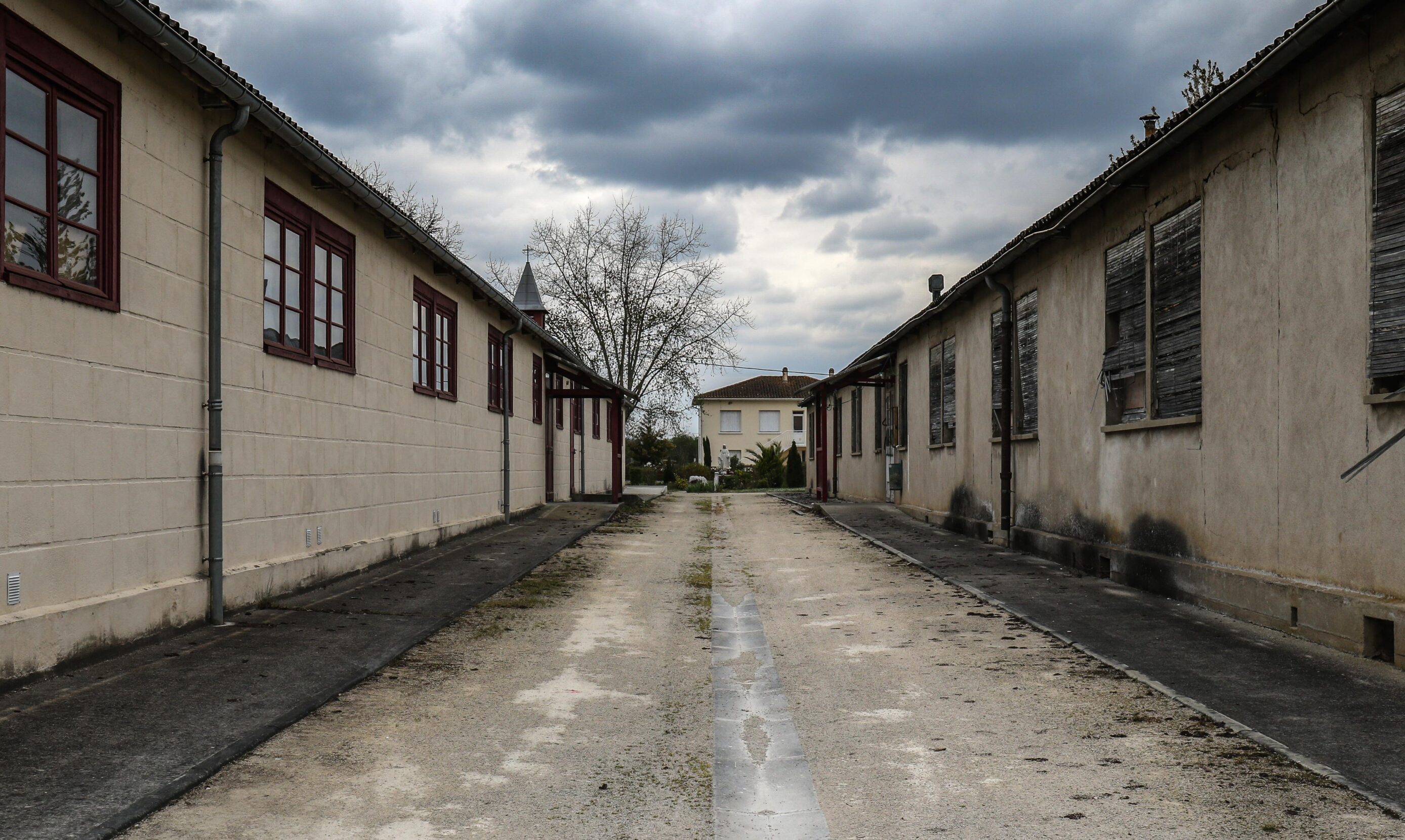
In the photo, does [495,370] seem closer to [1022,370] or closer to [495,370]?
[495,370]

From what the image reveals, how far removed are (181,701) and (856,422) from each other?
2566 cm

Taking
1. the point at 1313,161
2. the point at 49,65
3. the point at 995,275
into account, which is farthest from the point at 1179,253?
the point at 49,65

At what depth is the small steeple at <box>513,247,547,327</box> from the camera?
33219 millimetres

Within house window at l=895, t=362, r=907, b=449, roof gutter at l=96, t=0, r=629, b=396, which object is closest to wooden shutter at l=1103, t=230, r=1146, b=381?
roof gutter at l=96, t=0, r=629, b=396

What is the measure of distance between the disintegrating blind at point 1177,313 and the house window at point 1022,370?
3.73 metres

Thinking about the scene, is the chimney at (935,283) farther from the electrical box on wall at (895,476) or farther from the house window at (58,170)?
the house window at (58,170)

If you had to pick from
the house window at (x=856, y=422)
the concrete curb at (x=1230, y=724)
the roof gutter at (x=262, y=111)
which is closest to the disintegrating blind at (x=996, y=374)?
the concrete curb at (x=1230, y=724)

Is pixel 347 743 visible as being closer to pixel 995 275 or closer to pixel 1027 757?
pixel 1027 757

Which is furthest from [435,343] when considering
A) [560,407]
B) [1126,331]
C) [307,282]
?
[560,407]

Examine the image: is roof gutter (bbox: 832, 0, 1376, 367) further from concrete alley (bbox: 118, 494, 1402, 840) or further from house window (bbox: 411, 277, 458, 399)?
house window (bbox: 411, 277, 458, 399)

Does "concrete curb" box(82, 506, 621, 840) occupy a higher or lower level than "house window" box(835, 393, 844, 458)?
lower

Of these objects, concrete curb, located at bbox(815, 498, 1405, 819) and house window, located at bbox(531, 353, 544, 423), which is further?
house window, located at bbox(531, 353, 544, 423)

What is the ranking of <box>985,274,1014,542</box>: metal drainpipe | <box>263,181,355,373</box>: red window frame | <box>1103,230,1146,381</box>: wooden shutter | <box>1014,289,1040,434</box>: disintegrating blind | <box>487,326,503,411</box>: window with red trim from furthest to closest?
<box>487,326,503,411</box>: window with red trim, <box>985,274,1014,542</box>: metal drainpipe, <box>1014,289,1040,434</box>: disintegrating blind, <box>1103,230,1146,381</box>: wooden shutter, <box>263,181,355,373</box>: red window frame

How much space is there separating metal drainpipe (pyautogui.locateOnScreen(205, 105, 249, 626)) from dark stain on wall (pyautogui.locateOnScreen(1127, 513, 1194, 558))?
24.8 ft
